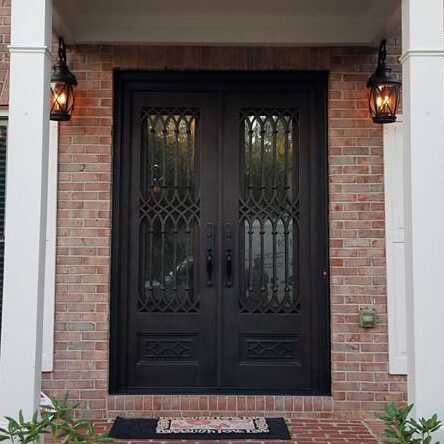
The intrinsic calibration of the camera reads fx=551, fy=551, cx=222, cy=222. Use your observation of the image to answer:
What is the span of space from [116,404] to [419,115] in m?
2.90

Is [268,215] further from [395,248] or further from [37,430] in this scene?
[37,430]

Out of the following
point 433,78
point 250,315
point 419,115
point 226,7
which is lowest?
point 250,315

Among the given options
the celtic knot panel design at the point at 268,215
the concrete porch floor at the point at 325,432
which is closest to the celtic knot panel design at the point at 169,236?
the celtic knot panel design at the point at 268,215

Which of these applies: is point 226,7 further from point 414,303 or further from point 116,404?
point 116,404

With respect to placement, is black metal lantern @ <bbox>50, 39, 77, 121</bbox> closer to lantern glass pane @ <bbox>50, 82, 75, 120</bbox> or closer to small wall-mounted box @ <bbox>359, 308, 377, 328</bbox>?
lantern glass pane @ <bbox>50, 82, 75, 120</bbox>

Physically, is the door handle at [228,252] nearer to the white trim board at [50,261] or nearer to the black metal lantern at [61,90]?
the white trim board at [50,261]

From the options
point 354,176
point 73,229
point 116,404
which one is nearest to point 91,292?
point 73,229

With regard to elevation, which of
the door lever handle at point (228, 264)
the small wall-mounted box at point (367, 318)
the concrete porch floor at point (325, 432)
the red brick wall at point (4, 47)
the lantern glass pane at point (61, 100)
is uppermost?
the red brick wall at point (4, 47)

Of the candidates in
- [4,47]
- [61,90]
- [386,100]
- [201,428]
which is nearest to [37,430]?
[201,428]

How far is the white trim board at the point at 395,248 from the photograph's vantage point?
161 inches

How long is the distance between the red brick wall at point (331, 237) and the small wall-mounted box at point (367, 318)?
0.05 metres

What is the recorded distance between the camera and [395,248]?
414 centimetres

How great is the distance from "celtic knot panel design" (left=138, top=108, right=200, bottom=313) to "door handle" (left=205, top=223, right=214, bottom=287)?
3.3 inches

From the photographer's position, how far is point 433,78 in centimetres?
287
